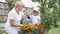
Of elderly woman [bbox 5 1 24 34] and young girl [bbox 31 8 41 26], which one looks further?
young girl [bbox 31 8 41 26]

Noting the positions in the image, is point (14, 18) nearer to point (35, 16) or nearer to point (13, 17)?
point (13, 17)

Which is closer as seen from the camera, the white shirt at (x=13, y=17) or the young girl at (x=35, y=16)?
the white shirt at (x=13, y=17)

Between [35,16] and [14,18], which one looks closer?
[14,18]

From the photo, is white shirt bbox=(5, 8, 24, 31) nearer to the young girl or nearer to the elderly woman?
the elderly woman

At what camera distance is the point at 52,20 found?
6.12 metres

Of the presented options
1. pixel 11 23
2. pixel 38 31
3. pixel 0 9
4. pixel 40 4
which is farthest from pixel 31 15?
pixel 0 9

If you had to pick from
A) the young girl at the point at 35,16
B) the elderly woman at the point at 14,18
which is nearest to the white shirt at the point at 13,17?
the elderly woman at the point at 14,18

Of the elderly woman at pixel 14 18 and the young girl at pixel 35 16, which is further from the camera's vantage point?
the young girl at pixel 35 16

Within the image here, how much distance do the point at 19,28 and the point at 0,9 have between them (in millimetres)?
8958

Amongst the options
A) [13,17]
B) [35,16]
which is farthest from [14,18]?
[35,16]

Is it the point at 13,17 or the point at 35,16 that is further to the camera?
the point at 35,16

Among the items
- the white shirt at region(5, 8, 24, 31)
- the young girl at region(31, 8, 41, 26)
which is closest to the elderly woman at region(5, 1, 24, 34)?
the white shirt at region(5, 8, 24, 31)

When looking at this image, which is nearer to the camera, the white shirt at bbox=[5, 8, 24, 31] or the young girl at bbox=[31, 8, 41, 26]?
the white shirt at bbox=[5, 8, 24, 31]

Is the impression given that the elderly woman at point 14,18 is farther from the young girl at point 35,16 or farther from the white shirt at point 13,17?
the young girl at point 35,16
